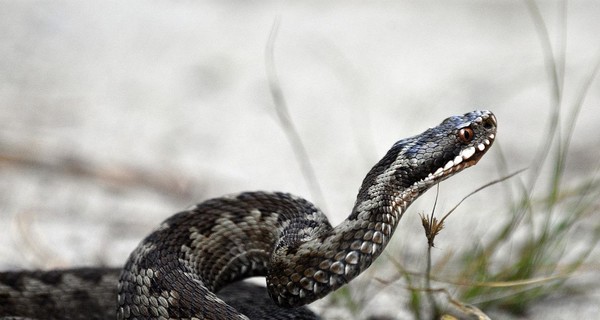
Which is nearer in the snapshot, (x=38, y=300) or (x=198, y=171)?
(x=38, y=300)

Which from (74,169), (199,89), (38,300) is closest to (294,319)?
(38,300)

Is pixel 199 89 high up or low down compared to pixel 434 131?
up

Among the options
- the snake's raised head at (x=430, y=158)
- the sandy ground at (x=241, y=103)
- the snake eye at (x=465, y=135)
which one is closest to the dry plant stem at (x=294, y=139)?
the sandy ground at (x=241, y=103)

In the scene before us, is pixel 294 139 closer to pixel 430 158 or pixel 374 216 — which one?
pixel 430 158

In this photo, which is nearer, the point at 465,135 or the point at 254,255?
the point at 465,135

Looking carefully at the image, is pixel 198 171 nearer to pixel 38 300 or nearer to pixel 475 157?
pixel 38 300

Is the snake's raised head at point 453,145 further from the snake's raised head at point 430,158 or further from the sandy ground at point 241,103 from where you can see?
the sandy ground at point 241,103

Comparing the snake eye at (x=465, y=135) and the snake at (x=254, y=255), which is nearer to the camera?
the snake at (x=254, y=255)

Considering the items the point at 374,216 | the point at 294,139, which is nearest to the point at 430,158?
the point at 374,216
